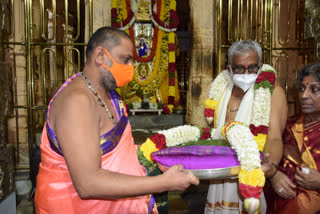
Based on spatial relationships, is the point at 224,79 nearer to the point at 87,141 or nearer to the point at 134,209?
the point at 134,209

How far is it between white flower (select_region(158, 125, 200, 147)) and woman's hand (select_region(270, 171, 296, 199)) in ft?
2.34

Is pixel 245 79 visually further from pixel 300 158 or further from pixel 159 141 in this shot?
pixel 159 141

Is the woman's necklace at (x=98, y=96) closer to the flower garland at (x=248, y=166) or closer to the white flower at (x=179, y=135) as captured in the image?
the white flower at (x=179, y=135)

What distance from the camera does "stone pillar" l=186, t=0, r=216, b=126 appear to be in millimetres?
4766

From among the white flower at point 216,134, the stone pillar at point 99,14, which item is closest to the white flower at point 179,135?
the white flower at point 216,134

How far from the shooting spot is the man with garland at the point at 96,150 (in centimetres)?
125

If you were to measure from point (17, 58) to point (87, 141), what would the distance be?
4.42 metres

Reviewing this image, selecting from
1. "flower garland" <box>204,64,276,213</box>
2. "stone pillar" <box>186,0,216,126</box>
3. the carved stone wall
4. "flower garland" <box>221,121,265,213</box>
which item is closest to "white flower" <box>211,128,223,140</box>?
"flower garland" <box>204,64,276,213</box>

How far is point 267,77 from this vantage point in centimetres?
223

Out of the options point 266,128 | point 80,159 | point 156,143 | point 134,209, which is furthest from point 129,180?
point 266,128

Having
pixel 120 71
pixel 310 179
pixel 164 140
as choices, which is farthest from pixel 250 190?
pixel 120 71

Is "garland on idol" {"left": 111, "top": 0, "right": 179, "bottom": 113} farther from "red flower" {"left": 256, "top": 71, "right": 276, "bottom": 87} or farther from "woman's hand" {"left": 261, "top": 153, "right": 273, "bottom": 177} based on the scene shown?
"woman's hand" {"left": 261, "top": 153, "right": 273, "bottom": 177}

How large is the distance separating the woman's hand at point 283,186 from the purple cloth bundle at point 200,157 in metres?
0.60

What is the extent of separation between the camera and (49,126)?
56.9 inches
